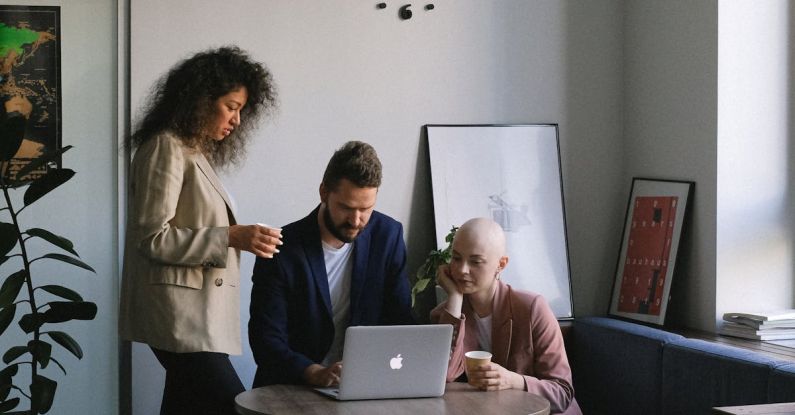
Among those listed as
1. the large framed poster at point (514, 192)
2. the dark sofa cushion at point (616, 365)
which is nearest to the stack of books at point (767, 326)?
the dark sofa cushion at point (616, 365)

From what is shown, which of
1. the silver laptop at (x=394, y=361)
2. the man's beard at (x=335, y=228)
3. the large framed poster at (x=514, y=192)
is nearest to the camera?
the silver laptop at (x=394, y=361)

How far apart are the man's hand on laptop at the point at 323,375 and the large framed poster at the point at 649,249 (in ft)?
6.46

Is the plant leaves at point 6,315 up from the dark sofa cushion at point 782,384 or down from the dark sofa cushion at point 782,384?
up

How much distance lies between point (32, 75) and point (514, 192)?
2.19m

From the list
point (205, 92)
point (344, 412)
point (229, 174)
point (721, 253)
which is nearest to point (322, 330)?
point (344, 412)

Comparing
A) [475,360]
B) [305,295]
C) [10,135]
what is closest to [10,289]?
[10,135]

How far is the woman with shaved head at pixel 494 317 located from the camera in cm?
338

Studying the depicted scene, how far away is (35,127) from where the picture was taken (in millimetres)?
4137

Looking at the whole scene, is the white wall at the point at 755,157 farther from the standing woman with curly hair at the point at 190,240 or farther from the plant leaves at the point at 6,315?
the plant leaves at the point at 6,315

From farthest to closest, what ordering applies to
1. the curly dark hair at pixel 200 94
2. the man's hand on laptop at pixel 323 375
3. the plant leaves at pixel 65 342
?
1. the plant leaves at pixel 65 342
2. the curly dark hair at pixel 200 94
3. the man's hand on laptop at pixel 323 375

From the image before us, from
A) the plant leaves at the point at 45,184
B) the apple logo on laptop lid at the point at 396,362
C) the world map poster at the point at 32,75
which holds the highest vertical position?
the world map poster at the point at 32,75

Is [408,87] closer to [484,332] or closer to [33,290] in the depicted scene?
[484,332]

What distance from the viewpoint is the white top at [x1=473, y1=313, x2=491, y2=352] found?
3482 mm

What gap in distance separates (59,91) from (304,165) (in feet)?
3.53
